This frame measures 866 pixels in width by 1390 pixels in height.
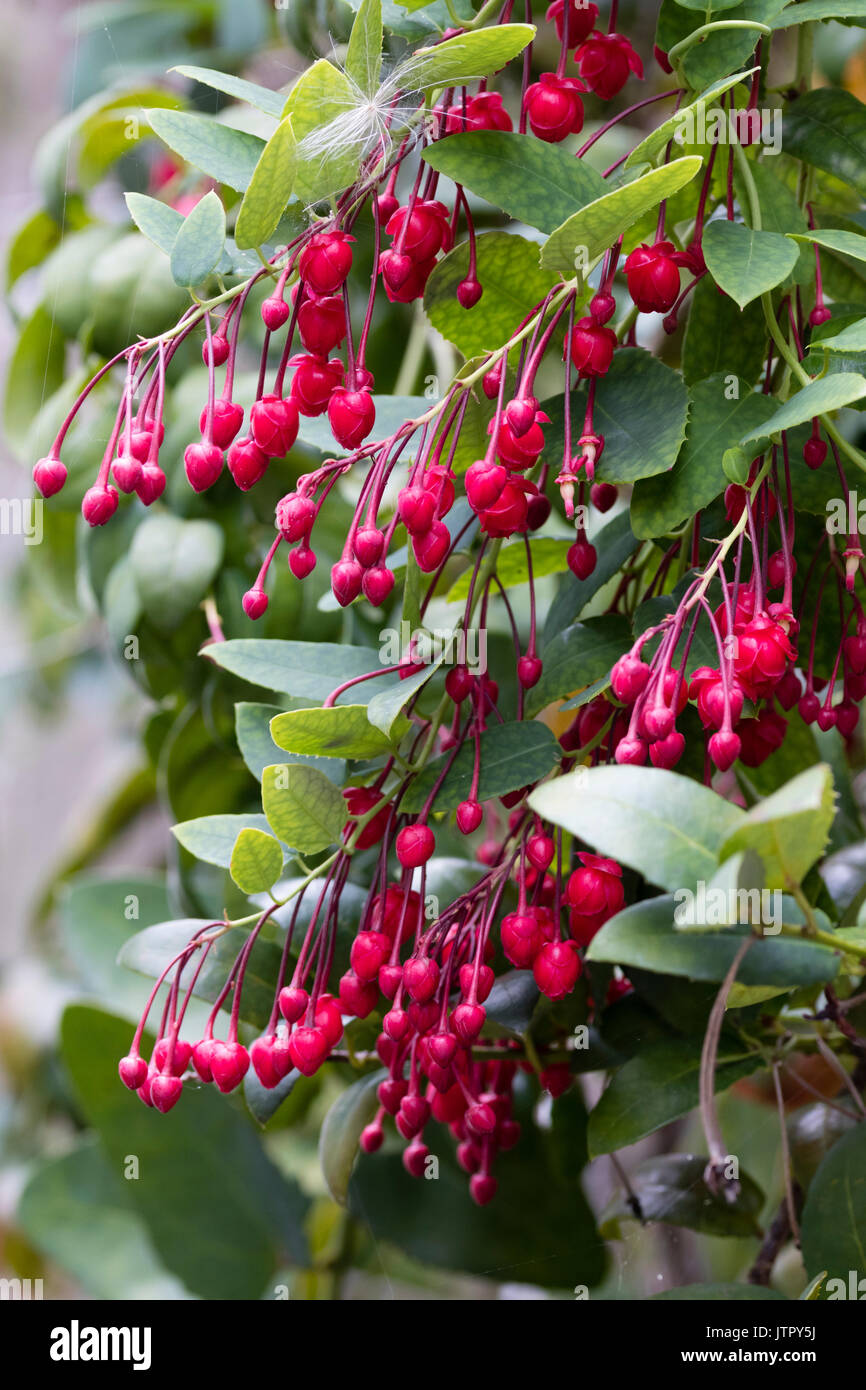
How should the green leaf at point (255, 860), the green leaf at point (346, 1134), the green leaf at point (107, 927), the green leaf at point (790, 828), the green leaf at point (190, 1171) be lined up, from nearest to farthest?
1. the green leaf at point (790, 828)
2. the green leaf at point (255, 860)
3. the green leaf at point (346, 1134)
4. the green leaf at point (190, 1171)
5. the green leaf at point (107, 927)

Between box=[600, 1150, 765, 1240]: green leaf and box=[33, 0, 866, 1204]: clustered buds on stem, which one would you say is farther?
box=[600, 1150, 765, 1240]: green leaf

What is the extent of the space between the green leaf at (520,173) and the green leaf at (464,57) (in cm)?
2

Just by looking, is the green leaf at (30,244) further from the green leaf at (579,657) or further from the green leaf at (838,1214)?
the green leaf at (838,1214)

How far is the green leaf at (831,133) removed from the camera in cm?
37

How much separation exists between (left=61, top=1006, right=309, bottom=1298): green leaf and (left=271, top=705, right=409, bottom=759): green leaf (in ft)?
0.99

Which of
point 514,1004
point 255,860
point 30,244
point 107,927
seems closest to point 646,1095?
point 514,1004

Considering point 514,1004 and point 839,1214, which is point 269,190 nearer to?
point 514,1004

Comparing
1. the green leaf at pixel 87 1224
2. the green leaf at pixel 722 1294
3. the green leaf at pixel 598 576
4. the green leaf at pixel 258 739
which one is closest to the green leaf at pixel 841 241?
the green leaf at pixel 598 576

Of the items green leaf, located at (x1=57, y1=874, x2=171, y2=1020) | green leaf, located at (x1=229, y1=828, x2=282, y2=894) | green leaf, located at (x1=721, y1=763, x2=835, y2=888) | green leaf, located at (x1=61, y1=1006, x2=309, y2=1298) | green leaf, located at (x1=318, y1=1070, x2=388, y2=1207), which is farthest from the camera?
green leaf, located at (x1=57, y1=874, x2=171, y2=1020)

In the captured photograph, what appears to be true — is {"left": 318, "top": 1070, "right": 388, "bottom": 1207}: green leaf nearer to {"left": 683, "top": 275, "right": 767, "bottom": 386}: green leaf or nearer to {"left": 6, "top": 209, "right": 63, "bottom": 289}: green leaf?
{"left": 683, "top": 275, "right": 767, "bottom": 386}: green leaf

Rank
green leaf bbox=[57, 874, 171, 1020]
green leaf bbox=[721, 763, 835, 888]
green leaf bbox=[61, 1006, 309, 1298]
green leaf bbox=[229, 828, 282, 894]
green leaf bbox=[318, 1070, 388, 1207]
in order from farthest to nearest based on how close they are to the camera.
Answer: green leaf bbox=[57, 874, 171, 1020], green leaf bbox=[61, 1006, 309, 1298], green leaf bbox=[318, 1070, 388, 1207], green leaf bbox=[229, 828, 282, 894], green leaf bbox=[721, 763, 835, 888]

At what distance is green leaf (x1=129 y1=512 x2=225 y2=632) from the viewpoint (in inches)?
20.4

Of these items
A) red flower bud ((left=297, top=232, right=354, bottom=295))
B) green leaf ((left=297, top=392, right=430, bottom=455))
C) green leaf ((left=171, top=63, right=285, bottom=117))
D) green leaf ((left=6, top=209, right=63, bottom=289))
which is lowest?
green leaf ((left=297, top=392, right=430, bottom=455))

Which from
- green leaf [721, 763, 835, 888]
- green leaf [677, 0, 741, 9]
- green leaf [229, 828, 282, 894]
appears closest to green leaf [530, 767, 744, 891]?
green leaf [721, 763, 835, 888]
